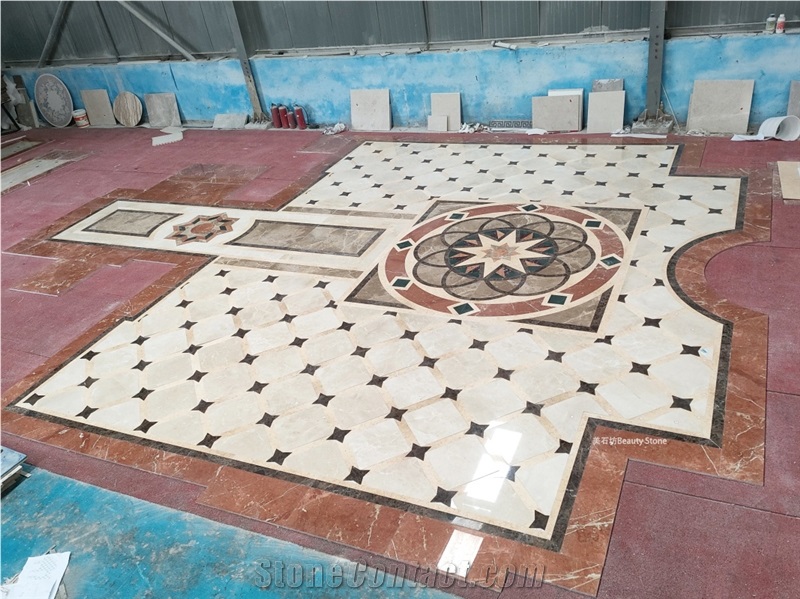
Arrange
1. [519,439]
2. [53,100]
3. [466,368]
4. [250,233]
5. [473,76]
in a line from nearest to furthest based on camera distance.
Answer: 1. [519,439]
2. [466,368]
3. [250,233]
4. [473,76]
5. [53,100]

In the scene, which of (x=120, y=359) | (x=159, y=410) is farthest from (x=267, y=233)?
(x=159, y=410)

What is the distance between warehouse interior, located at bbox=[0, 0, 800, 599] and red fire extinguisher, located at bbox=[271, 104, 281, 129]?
36 mm

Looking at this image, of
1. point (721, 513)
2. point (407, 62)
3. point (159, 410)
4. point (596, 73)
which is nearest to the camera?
point (721, 513)

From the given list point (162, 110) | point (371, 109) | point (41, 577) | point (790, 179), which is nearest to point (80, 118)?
point (162, 110)

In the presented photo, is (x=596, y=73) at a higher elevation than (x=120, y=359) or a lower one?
higher

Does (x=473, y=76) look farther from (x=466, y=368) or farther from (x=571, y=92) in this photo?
(x=466, y=368)

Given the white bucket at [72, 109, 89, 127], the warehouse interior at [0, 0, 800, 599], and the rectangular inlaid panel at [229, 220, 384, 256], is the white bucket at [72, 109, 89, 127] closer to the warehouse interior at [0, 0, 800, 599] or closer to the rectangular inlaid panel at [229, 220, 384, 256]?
the warehouse interior at [0, 0, 800, 599]

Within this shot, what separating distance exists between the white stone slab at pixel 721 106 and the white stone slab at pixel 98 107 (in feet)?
29.6

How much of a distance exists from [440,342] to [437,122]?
4.69 meters

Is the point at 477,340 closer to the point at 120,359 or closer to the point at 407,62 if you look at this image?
the point at 120,359

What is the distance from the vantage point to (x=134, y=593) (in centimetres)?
292

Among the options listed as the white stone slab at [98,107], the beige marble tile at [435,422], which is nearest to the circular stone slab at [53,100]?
the white stone slab at [98,107]

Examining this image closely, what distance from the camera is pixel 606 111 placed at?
287 inches

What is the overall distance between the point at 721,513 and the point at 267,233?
4640 mm
